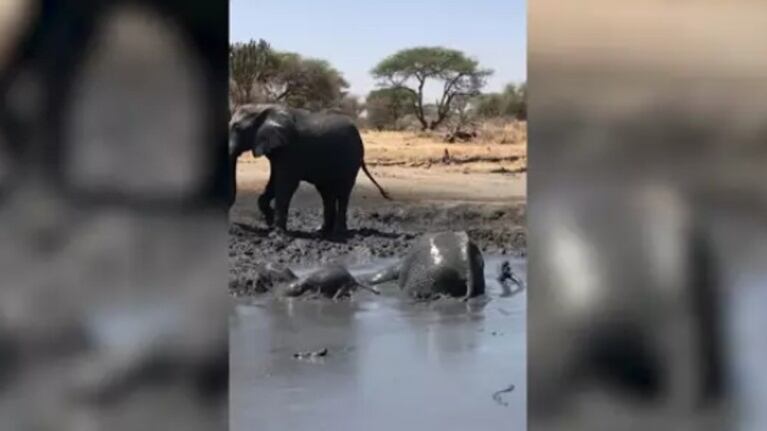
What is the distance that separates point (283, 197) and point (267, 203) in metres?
0.14

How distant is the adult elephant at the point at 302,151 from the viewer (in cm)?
866

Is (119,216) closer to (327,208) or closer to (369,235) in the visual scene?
(369,235)

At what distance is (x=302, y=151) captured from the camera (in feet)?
29.7

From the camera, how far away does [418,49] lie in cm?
856

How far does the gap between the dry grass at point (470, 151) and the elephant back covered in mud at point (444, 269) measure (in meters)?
1.94

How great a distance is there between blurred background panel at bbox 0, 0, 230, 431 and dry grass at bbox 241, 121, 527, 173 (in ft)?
22.1

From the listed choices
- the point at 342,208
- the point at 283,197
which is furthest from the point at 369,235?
the point at 283,197

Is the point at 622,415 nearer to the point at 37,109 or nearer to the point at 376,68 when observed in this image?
the point at 37,109

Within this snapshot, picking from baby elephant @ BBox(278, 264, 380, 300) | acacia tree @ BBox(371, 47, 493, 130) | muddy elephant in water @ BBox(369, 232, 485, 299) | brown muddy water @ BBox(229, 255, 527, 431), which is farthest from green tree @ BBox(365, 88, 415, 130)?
brown muddy water @ BBox(229, 255, 527, 431)

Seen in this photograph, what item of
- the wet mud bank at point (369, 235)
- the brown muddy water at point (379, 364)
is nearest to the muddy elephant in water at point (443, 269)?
the brown muddy water at point (379, 364)

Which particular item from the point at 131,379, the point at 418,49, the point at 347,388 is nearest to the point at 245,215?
the point at 418,49

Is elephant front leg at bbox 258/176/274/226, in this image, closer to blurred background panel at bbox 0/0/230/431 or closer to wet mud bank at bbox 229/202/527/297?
wet mud bank at bbox 229/202/527/297

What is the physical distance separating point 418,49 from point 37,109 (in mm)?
7012

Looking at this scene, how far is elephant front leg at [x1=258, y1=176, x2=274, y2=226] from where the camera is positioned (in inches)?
332
